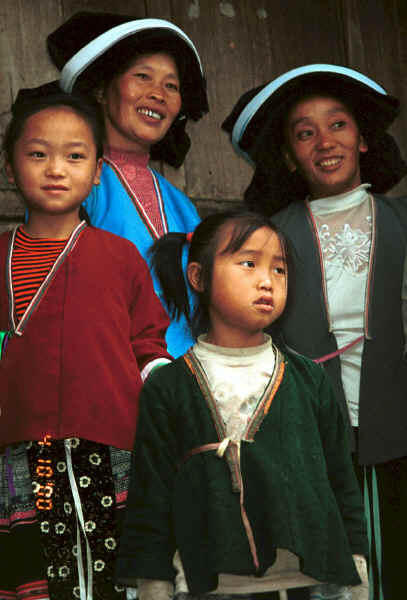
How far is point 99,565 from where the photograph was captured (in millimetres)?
1836

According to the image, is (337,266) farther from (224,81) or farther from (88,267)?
(224,81)

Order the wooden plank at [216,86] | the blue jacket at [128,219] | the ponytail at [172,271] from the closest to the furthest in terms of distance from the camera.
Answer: the ponytail at [172,271]
the blue jacket at [128,219]
the wooden plank at [216,86]

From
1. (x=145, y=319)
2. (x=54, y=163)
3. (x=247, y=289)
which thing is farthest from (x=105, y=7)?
(x=247, y=289)

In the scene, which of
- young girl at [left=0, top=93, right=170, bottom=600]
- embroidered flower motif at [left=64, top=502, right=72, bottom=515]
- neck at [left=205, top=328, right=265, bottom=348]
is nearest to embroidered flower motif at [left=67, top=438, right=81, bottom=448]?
young girl at [left=0, top=93, right=170, bottom=600]

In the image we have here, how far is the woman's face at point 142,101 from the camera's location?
244 cm

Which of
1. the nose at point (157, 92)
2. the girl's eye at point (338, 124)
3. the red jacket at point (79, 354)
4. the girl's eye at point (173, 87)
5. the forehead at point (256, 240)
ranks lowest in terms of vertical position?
the red jacket at point (79, 354)

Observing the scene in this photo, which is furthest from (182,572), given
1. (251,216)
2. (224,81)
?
(224,81)

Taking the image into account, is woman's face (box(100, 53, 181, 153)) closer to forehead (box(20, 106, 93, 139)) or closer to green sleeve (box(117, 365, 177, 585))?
forehead (box(20, 106, 93, 139))

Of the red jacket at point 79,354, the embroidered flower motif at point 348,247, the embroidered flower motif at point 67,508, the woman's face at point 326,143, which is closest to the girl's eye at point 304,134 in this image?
the woman's face at point 326,143

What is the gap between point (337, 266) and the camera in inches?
95.7

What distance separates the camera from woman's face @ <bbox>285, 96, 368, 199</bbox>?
2.52 meters

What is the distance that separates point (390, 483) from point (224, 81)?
5.31ft

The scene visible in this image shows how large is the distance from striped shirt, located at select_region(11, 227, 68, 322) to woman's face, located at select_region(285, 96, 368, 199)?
2.89ft

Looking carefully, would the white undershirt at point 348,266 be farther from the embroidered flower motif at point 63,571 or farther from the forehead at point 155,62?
the embroidered flower motif at point 63,571
